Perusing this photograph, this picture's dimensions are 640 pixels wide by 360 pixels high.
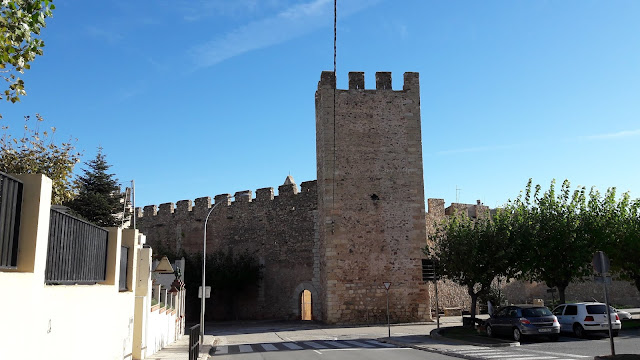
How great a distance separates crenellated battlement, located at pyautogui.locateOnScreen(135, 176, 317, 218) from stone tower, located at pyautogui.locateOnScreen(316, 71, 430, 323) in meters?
2.06

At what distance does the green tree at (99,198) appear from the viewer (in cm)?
2683

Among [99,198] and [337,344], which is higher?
[99,198]

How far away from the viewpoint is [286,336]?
70.7ft

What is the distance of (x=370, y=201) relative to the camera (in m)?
28.0

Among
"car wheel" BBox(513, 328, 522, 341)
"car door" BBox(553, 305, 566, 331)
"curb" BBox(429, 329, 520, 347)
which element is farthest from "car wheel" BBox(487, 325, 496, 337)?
"car door" BBox(553, 305, 566, 331)

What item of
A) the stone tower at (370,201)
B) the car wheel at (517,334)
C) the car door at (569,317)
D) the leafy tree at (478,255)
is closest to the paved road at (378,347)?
the car wheel at (517,334)

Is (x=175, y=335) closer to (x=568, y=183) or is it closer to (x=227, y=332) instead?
(x=227, y=332)

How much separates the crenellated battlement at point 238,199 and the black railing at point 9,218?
21963 millimetres

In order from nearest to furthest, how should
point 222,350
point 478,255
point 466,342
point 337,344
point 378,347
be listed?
point 378,347
point 222,350
point 466,342
point 337,344
point 478,255

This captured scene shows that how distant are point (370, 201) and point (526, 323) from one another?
1240 centimetres

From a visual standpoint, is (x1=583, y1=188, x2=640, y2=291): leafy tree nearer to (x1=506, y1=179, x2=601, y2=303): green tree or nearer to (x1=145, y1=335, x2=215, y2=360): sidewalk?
(x1=506, y1=179, x2=601, y2=303): green tree

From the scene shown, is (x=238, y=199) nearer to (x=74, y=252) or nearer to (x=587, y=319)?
(x=587, y=319)

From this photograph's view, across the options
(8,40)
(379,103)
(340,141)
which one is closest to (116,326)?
(8,40)

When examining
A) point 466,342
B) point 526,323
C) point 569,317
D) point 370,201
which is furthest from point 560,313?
point 370,201
